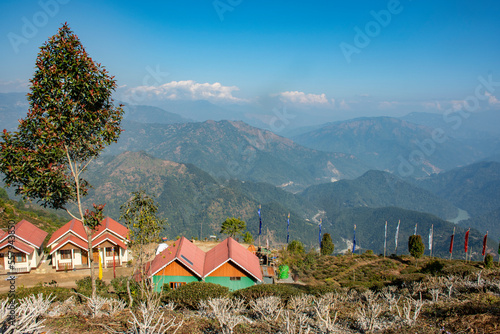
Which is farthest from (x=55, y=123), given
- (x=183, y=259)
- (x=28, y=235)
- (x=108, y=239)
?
(x=28, y=235)

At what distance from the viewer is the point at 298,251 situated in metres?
48.2

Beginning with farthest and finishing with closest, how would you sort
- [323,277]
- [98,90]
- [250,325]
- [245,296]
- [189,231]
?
1. [189,231]
2. [323,277]
3. [245,296]
4. [98,90]
5. [250,325]

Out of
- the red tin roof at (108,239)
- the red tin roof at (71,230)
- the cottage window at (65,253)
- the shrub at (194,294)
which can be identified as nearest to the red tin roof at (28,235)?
the red tin roof at (71,230)

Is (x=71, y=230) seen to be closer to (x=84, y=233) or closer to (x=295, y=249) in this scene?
(x=84, y=233)

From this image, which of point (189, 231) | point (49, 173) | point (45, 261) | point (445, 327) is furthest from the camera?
point (189, 231)

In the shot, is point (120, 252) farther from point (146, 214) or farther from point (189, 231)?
point (189, 231)

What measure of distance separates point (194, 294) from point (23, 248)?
2327 centimetres

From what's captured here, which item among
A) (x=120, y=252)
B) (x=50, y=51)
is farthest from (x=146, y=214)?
(x=120, y=252)

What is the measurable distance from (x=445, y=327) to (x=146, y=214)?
38.0 feet

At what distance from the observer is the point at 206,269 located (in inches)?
1110

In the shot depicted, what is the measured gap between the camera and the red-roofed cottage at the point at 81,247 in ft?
104

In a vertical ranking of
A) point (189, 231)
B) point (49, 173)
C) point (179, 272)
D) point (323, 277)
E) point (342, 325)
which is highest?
point (49, 173)

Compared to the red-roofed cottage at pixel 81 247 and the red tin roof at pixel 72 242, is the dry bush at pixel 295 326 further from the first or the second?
the red tin roof at pixel 72 242

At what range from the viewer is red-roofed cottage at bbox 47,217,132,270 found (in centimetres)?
3164
